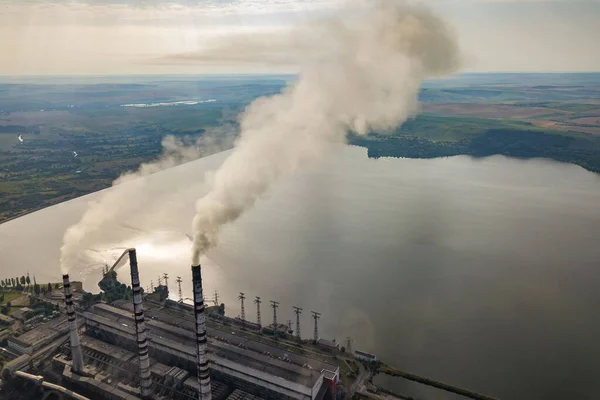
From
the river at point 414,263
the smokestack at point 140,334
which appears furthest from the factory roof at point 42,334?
the smokestack at point 140,334

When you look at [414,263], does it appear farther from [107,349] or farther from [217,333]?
[107,349]

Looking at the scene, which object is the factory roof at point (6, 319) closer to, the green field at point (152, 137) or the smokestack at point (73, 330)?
the smokestack at point (73, 330)

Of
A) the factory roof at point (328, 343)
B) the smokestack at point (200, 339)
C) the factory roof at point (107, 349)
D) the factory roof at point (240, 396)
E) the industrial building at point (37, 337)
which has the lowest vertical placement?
the factory roof at point (240, 396)

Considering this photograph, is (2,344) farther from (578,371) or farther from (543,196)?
(543,196)

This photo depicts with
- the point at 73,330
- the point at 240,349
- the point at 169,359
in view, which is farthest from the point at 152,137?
the point at 240,349

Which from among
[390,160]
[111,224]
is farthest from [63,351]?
[390,160]

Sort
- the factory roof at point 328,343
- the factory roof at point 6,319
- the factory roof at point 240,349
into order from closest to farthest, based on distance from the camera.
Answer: the factory roof at point 240,349, the factory roof at point 328,343, the factory roof at point 6,319

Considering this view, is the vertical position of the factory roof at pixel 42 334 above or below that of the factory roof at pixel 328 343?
above

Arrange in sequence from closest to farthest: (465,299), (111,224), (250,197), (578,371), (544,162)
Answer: (578,371)
(250,197)
(465,299)
(111,224)
(544,162)
